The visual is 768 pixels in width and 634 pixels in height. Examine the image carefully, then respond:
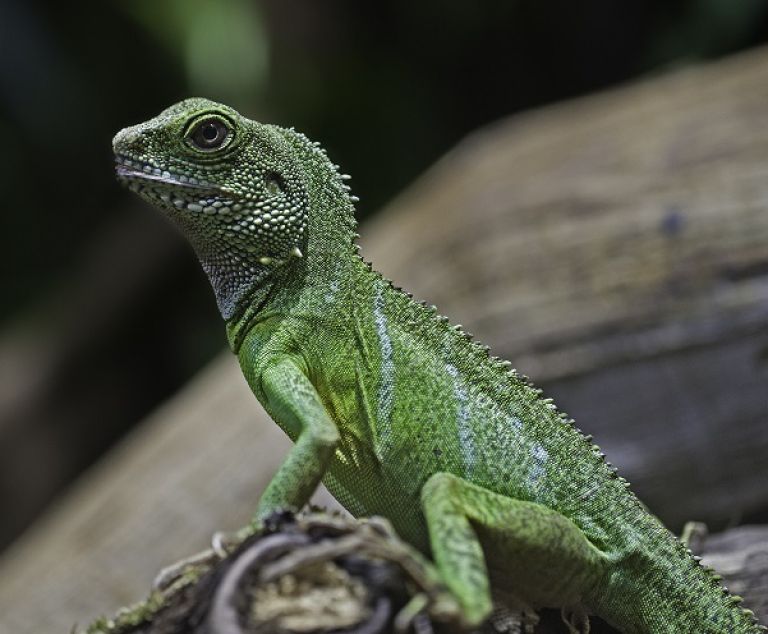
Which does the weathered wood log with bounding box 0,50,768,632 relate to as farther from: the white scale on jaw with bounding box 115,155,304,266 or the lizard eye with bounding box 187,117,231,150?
the lizard eye with bounding box 187,117,231,150

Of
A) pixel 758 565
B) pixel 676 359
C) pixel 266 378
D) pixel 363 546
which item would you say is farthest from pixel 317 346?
pixel 676 359

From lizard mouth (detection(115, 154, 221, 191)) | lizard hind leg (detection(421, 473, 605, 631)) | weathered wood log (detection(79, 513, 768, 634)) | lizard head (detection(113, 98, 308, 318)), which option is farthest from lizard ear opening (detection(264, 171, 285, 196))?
weathered wood log (detection(79, 513, 768, 634))

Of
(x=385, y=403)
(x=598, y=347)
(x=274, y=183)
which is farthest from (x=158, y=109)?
(x=385, y=403)

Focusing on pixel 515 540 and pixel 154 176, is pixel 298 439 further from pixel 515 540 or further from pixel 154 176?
pixel 154 176

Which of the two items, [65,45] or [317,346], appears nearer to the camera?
[317,346]

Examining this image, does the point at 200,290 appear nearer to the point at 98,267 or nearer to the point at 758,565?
the point at 98,267

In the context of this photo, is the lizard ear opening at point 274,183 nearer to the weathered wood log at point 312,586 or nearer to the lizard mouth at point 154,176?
the lizard mouth at point 154,176
